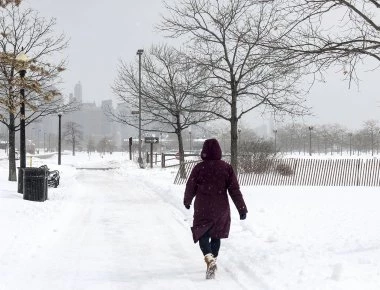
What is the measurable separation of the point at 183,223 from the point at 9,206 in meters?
4.06

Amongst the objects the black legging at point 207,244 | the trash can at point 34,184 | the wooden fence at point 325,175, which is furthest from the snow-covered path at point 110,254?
the wooden fence at point 325,175

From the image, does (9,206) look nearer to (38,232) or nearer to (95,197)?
(38,232)

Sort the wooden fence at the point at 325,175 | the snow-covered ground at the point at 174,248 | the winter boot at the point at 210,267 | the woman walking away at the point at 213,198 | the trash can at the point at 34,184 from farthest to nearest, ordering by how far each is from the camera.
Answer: the wooden fence at the point at 325,175, the trash can at the point at 34,184, the woman walking away at the point at 213,198, the winter boot at the point at 210,267, the snow-covered ground at the point at 174,248

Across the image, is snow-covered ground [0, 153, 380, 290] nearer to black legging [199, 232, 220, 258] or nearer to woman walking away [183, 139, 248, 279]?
black legging [199, 232, 220, 258]

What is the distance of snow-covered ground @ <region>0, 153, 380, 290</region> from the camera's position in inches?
219

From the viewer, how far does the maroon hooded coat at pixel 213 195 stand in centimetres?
582

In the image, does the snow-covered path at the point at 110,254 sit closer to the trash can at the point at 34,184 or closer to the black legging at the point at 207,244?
the black legging at the point at 207,244

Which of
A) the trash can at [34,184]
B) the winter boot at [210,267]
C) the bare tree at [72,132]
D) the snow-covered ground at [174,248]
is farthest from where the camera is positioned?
the bare tree at [72,132]

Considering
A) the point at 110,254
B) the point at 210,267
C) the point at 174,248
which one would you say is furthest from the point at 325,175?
the point at 210,267

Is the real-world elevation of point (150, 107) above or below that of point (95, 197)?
above

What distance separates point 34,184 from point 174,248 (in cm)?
664

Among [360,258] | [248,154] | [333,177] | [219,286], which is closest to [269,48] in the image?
[360,258]

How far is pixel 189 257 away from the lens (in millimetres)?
7008

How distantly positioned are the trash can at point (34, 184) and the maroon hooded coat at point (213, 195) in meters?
8.17
